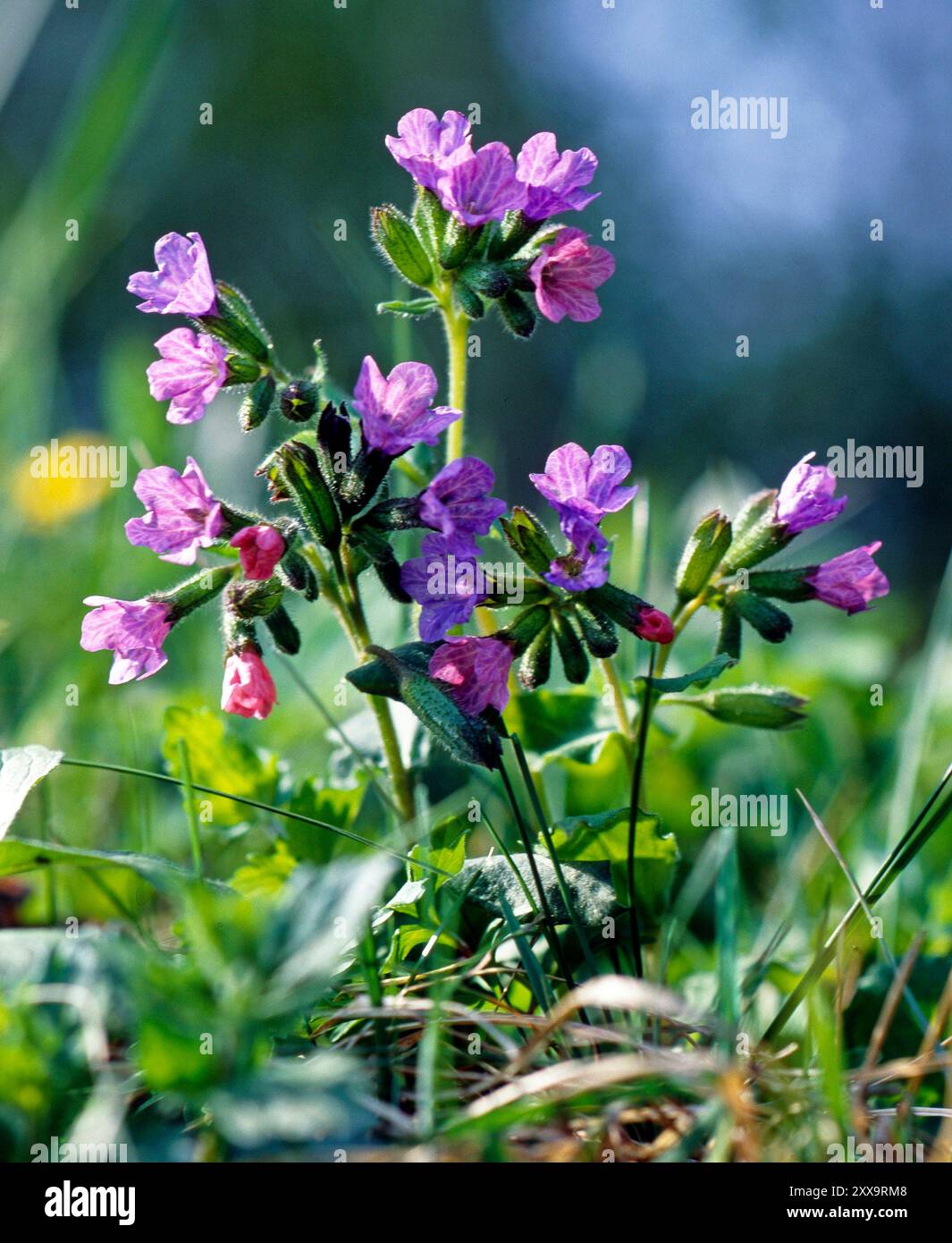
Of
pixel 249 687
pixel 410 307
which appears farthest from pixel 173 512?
pixel 410 307

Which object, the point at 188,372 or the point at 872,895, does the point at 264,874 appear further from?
the point at 872,895

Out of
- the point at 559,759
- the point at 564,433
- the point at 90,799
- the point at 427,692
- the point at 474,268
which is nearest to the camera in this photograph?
the point at 427,692

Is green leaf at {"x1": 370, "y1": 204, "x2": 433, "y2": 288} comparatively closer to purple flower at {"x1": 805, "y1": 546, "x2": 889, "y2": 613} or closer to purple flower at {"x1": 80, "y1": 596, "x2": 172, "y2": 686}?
purple flower at {"x1": 80, "y1": 596, "x2": 172, "y2": 686}

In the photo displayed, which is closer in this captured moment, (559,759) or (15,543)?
(559,759)

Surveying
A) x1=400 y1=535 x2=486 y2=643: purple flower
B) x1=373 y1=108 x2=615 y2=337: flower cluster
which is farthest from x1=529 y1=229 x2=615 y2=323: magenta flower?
x1=400 y1=535 x2=486 y2=643: purple flower

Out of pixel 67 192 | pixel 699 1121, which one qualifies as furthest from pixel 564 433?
pixel 699 1121

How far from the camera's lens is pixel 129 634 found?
1.51m

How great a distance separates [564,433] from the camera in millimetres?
4066

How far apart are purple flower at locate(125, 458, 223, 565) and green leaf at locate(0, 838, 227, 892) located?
359mm

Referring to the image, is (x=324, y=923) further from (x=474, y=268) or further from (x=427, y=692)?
(x=474, y=268)

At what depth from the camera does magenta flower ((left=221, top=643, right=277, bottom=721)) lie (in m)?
1.49

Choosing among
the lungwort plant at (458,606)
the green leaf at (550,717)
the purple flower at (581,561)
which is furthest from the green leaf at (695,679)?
the green leaf at (550,717)

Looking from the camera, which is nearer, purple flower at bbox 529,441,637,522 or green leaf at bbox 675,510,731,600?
purple flower at bbox 529,441,637,522
